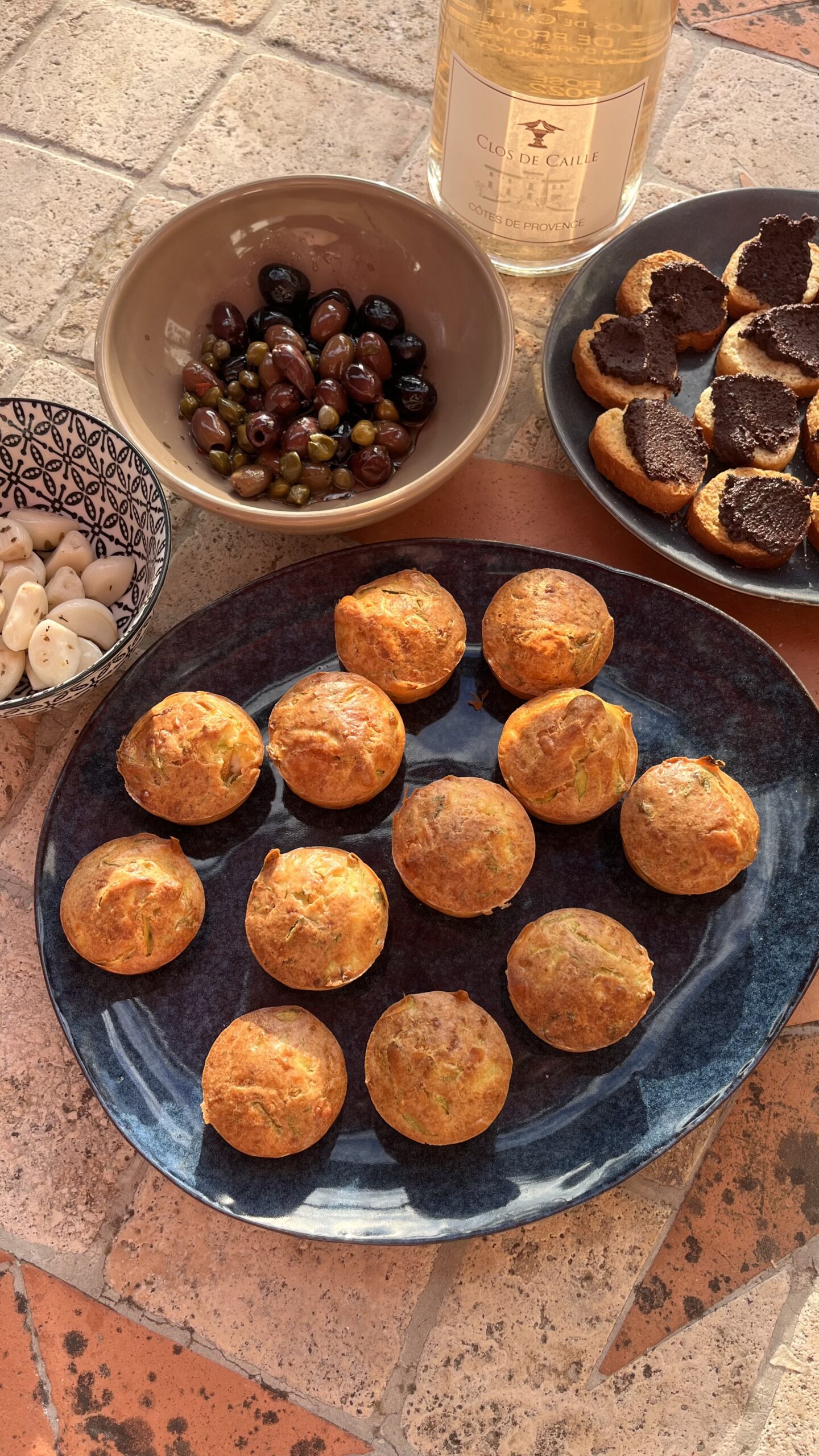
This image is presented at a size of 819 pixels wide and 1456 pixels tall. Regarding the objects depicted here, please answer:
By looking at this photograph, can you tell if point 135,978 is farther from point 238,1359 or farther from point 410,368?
point 410,368

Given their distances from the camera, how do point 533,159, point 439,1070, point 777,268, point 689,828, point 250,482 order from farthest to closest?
point 777,268, point 533,159, point 250,482, point 689,828, point 439,1070

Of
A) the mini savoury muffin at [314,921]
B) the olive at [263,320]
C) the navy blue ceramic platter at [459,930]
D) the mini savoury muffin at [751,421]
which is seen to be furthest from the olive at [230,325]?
the mini savoury muffin at [314,921]

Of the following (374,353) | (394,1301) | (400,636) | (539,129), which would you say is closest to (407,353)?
(374,353)

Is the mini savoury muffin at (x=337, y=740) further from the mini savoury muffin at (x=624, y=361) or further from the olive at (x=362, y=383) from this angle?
the mini savoury muffin at (x=624, y=361)

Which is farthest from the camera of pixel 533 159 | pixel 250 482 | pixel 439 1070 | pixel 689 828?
pixel 533 159

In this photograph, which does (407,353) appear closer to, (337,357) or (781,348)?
(337,357)

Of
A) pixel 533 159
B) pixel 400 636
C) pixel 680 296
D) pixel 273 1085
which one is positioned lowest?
pixel 273 1085

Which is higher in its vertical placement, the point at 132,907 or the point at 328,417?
the point at 328,417

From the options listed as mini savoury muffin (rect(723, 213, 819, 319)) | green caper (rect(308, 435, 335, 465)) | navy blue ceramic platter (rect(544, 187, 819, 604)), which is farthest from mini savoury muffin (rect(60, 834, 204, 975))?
mini savoury muffin (rect(723, 213, 819, 319))
